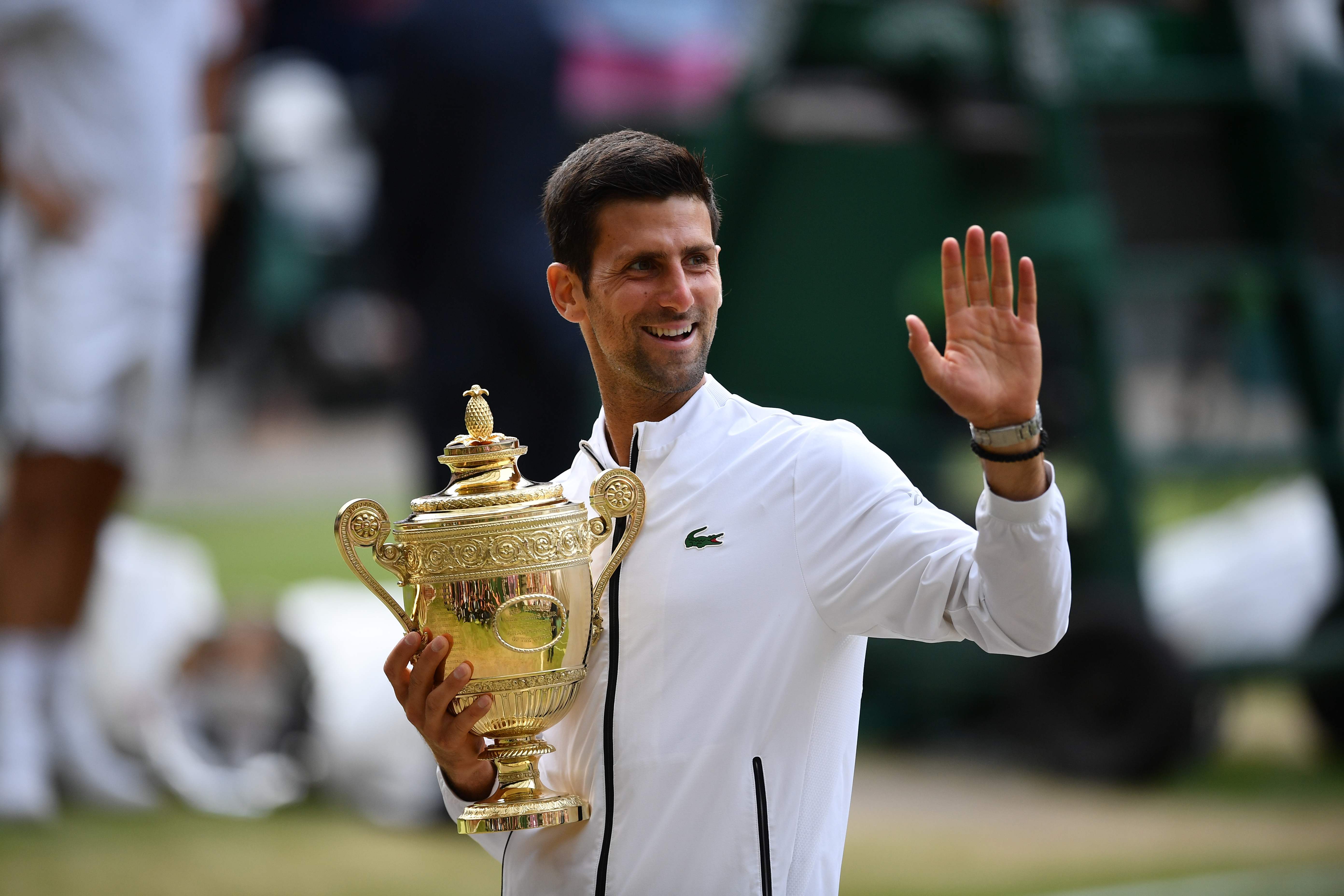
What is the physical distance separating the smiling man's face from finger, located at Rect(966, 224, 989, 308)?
0.26 meters

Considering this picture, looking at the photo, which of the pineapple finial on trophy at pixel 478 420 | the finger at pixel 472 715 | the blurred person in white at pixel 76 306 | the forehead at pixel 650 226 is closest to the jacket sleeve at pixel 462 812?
the finger at pixel 472 715

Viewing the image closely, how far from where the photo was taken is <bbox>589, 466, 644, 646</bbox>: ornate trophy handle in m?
1.77

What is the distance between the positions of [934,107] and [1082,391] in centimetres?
113

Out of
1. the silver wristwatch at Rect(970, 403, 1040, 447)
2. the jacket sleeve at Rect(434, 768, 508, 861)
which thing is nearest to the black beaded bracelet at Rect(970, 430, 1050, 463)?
the silver wristwatch at Rect(970, 403, 1040, 447)

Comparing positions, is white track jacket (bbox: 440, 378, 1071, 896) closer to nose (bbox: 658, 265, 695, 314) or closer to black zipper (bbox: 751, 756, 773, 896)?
black zipper (bbox: 751, 756, 773, 896)


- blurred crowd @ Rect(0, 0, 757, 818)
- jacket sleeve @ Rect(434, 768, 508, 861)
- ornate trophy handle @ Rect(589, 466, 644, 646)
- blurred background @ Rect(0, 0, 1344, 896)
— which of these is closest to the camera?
ornate trophy handle @ Rect(589, 466, 644, 646)

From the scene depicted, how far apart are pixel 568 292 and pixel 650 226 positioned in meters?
0.15

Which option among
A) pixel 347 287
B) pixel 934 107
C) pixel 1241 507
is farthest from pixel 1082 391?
pixel 347 287

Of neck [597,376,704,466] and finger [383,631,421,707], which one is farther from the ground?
neck [597,376,704,466]

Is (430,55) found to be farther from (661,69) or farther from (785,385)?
(661,69)

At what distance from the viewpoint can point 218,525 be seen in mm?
10055

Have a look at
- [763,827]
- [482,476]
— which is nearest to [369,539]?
[482,476]

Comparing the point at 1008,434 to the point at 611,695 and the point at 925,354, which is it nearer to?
the point at 925,354

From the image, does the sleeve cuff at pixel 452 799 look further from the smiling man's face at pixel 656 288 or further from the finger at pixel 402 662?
the smiling man's face at pixel 656 288
